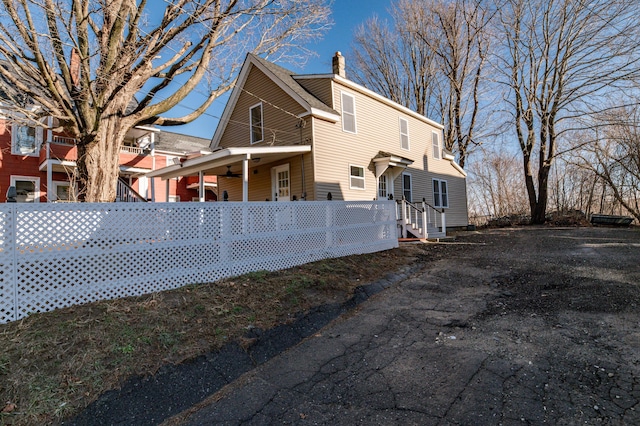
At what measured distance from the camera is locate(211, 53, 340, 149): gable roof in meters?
10.6

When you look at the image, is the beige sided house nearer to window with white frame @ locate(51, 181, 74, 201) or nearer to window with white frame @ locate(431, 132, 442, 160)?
window with white frame @ locate(431, 132, 442, 160)

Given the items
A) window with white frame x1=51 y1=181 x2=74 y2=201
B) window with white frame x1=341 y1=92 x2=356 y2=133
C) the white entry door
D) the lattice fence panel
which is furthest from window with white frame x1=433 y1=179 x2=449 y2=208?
window with white frame x1=51 y1=181 x2=74 y2=201

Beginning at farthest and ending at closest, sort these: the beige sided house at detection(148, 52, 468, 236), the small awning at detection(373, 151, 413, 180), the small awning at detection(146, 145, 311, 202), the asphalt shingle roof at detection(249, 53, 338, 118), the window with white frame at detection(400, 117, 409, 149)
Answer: the window with white frame at detection(400, 117, 409, 149)
the small awning at detection(373, 151, 413, 180)
the asphalt shingle roof at detection(249, 53, 338, 118)
the beige sided house at detection(148, 52, 468, 236)
the small awning at detection(146, 145, 311, 202)

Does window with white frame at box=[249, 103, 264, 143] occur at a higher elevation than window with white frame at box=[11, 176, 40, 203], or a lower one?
higher

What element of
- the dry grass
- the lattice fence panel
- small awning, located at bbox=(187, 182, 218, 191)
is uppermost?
small awning, located at bbox=(187, 182, 218, 191)

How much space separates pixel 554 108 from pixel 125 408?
75.9 feet

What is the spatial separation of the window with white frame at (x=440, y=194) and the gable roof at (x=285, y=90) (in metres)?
7.91

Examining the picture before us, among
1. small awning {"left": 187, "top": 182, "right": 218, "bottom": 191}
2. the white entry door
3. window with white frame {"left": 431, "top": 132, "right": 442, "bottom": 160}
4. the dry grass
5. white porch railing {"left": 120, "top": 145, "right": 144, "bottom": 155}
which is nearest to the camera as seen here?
the dry grass

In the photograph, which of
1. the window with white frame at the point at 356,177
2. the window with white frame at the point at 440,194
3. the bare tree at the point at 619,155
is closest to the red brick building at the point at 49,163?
the window with white frame at the point at 356,177

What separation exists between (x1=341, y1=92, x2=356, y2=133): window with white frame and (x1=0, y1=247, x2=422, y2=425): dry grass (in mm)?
8000

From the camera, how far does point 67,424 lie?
7.62 ft

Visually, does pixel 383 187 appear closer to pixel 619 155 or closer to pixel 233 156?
pixel 233 156

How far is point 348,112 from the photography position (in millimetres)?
12016

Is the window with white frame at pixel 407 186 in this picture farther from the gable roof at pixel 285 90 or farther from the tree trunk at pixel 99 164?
the tree trunk at pixel 99 164
